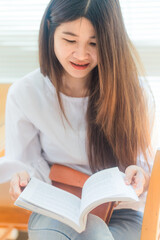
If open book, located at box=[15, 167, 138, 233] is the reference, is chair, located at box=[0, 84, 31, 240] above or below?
below

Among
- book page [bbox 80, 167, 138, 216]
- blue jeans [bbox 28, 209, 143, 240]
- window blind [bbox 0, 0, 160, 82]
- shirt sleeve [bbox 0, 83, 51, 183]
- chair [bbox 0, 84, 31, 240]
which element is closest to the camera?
book page [bbox 80, 167, 138, 216]

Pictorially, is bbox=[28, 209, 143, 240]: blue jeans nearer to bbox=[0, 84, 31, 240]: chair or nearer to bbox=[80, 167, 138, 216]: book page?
bbox=[80, 167, 138, 216]: book page

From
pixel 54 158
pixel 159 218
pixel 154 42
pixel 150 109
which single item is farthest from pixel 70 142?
pixel 154 42

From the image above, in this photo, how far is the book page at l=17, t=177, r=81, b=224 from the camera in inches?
33.6

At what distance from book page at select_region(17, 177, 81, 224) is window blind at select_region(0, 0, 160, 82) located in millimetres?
1484

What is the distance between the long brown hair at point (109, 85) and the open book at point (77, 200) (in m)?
0.27

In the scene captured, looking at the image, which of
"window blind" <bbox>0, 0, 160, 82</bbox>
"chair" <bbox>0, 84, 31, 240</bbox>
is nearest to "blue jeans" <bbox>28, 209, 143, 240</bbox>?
"chair" <bbox>0, 84, 31, 240</bbox>

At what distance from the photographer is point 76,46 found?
1062 mm

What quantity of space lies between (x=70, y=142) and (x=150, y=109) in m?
0.30

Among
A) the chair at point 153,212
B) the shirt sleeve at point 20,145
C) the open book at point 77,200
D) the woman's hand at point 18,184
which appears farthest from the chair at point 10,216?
the chair at point 153,212

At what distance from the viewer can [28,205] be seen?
33.9 inches

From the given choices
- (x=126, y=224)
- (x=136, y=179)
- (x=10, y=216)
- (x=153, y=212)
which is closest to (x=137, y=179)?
(x=136, y=179)

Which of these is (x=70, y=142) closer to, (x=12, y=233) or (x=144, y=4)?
(x=12, y=233)

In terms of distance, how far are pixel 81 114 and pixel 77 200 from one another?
0.37 meters
